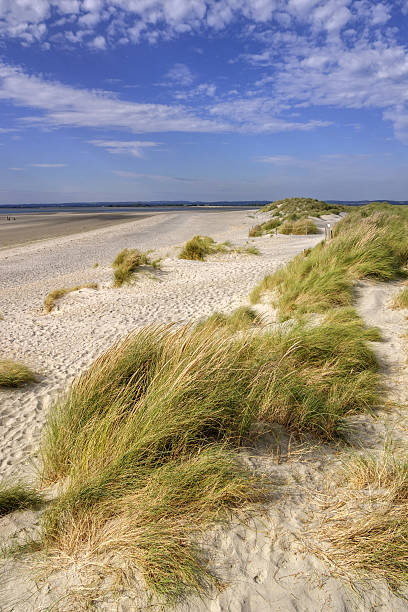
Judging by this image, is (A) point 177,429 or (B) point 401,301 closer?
(A) point 177,429

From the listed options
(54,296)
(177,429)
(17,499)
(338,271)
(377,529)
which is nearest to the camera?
(377,529)

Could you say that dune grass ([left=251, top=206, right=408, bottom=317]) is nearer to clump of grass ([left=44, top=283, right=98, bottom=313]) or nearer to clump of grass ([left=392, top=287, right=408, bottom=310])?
clump of grass ([left=392, top=287, right=408, bottom=310])

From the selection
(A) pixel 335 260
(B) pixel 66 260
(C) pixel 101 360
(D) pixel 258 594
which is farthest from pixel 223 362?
(B) pixel 66 260

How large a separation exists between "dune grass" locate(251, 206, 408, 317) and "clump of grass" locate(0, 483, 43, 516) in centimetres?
449

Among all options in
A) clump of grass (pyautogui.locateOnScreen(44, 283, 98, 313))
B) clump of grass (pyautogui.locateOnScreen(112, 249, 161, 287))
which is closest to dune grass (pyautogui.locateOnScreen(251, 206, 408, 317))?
clump of grass (pyautogui.locateOnScreen(112, 249, 161, 287))

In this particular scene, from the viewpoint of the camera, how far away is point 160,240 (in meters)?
23.9

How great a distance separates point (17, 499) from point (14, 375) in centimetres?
281

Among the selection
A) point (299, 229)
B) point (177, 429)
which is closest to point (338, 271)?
point (177, 429)

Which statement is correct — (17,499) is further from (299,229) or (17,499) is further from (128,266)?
(299,229)

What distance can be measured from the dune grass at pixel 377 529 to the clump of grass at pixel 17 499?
6.16 feet

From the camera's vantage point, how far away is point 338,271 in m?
7.16

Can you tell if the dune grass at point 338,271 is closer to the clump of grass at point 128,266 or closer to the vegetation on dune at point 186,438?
the vegetation on dune at point 186,438

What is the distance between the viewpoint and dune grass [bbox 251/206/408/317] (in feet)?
21.2

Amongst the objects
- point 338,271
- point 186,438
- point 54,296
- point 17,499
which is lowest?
point 54,296
